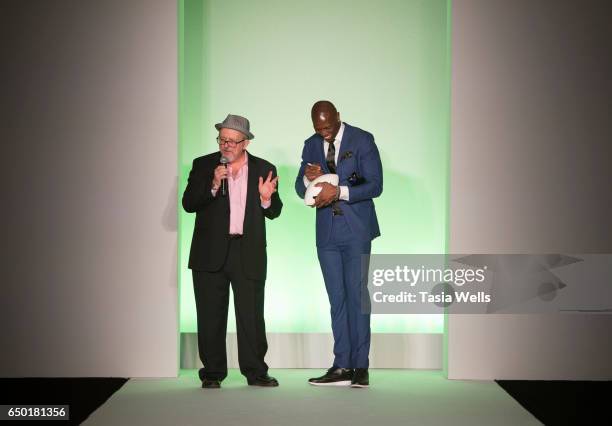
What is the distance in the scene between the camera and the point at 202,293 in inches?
234

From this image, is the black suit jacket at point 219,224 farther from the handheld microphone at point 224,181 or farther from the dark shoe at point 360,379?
the dark shoe at point 360,379

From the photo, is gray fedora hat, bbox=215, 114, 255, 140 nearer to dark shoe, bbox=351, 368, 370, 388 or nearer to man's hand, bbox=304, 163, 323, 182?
man's hand, bbox=304, 163, 323, 182

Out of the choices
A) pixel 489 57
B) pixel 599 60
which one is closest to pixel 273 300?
pixel 489 57

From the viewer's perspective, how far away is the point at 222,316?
600 centimetres

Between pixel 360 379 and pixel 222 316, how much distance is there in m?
0.90

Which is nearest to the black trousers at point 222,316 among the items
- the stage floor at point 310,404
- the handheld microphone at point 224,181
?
the stage floor at point 310,404

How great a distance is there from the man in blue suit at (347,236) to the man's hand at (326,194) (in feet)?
0.30

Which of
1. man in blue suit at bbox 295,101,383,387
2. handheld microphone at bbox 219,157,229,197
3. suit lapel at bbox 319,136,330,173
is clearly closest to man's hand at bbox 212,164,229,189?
handheld microphone at bbox 219,157,229,197

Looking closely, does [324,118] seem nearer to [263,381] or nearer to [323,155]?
[323,155]

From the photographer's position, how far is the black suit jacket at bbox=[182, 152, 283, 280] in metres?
5.90

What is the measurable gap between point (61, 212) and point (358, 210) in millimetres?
1884

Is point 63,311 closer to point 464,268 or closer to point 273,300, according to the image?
point 273,300

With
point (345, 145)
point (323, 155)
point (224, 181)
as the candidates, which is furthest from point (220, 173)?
point (345, 145)

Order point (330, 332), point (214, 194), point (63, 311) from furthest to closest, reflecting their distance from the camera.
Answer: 1. point (330, 332)
2. point (63, 311)
3. point (214, 194)
